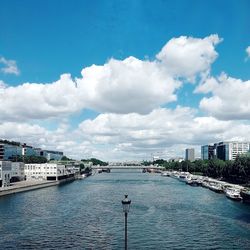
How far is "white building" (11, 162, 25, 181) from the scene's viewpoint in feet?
512

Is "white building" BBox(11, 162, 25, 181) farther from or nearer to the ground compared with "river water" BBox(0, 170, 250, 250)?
farther from the ground

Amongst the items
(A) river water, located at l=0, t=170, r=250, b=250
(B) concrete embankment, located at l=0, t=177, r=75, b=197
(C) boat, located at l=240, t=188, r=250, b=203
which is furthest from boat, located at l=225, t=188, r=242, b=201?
(B) concrete embankment, located at l=0, t=177, r=75, b=197

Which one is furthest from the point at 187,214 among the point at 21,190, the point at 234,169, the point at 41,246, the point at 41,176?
the point at 41,176

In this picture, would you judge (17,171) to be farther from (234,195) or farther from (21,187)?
(234,195)

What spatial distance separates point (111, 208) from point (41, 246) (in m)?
36.0

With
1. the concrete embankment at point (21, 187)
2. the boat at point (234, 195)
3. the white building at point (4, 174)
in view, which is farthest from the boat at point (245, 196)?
the white building at point (4, 174)

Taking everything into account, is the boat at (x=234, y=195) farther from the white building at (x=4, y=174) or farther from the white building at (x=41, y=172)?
the white building at (x=41, y=172)

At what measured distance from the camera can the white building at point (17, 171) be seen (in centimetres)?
15596

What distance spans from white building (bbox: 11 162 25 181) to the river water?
57.5 m

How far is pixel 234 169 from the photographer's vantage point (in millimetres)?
156875

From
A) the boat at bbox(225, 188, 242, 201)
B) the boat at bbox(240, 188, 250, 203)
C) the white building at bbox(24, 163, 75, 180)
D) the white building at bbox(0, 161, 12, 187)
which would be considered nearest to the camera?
the boat at bbox(240, 188, 250, 203)

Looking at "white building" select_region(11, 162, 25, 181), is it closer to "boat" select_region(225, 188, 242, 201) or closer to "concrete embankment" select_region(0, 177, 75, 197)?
"concrete embankment" select_region(0, 177, 75, 197)

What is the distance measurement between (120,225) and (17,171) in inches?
4121

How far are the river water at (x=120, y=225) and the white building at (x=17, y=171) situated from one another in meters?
57.5
